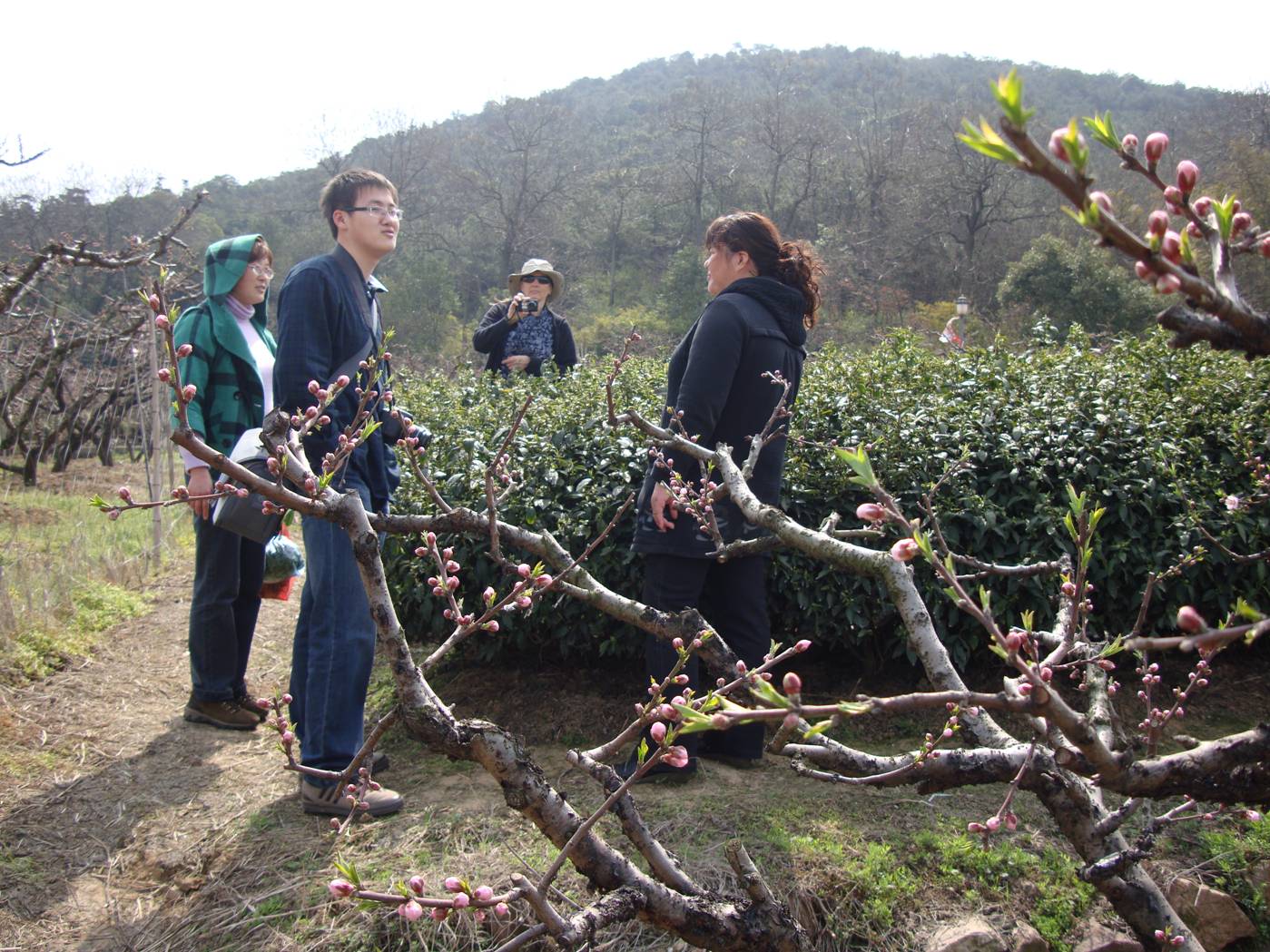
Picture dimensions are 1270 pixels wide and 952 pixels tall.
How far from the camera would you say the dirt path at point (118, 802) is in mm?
2568

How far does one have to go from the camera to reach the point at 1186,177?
32.0 inches

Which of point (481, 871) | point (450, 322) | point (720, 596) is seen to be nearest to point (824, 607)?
point (720, 596)

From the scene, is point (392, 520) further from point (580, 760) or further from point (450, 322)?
point (450, 322)

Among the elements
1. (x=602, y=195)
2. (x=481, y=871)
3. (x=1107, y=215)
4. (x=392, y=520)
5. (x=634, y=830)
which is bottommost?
(x=481, y=871)

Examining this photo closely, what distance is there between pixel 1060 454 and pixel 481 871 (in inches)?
108

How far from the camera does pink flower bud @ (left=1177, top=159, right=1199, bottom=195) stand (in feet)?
2.62

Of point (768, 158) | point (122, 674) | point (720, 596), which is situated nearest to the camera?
point (720, 596)

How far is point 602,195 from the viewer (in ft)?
137

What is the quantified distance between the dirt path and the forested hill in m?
18.8

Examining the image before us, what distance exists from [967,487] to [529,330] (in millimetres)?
3274

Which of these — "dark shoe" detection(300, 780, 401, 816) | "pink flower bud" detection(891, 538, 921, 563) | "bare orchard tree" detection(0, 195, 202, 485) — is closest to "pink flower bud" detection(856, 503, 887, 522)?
"pink flower bud" detection(891, 538, 921, 563)

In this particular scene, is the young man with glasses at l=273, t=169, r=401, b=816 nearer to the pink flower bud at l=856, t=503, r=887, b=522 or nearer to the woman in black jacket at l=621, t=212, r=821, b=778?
the woman in black jacket at l=621, t=212, r=821, b=778

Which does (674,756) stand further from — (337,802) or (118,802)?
(118,802)

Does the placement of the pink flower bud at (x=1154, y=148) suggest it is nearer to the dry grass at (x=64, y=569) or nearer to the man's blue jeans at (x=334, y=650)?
the man's blue jeans at (x=334, y=650)
